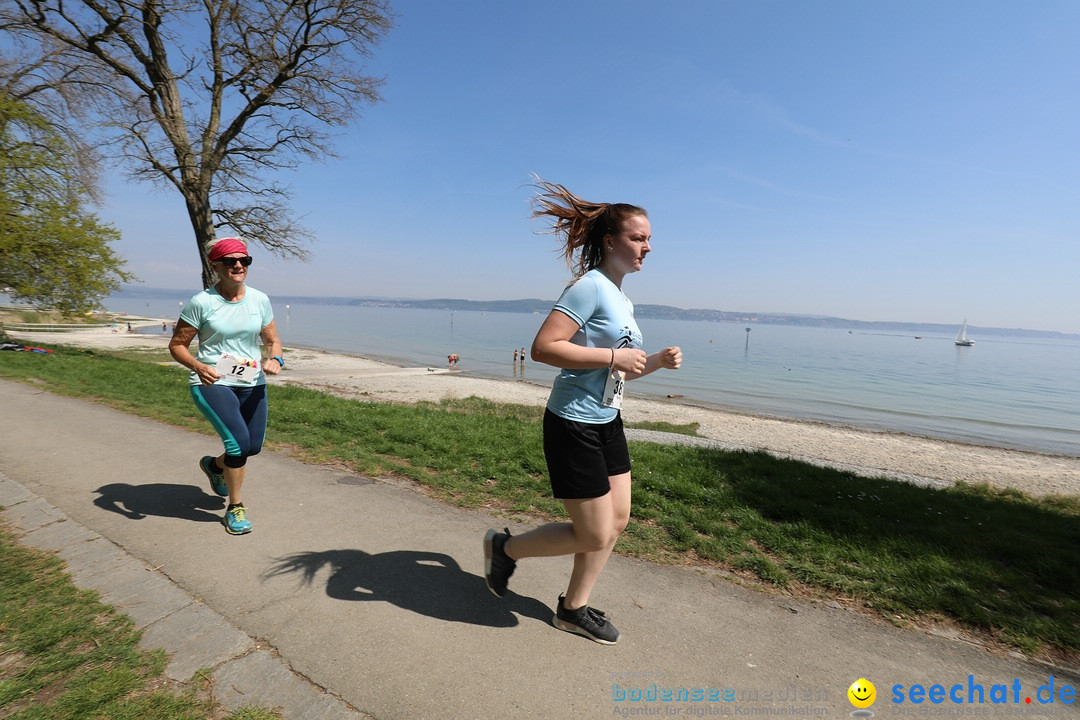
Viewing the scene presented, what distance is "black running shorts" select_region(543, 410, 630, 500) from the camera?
2.39 m

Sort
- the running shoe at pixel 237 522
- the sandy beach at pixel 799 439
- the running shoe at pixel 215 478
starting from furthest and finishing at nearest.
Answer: the sandy beach at pixel 799 439
the running shoe at pixel 215 478
the running shoe at pixel 237 522

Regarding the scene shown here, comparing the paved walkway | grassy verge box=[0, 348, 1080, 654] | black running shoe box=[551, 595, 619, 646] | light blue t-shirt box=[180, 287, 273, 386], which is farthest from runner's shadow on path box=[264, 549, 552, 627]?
light blue t-shirt box=[180, 287, 273, 386]

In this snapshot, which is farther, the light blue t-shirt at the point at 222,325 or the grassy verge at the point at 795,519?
the light blue t-shirt at the point at 222,325

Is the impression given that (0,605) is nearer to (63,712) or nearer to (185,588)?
(185,588)

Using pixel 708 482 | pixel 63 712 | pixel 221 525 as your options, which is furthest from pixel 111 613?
pixel 708 482

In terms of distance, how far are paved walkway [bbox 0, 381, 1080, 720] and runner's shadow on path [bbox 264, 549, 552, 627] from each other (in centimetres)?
Result: 1

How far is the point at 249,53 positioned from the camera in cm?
1526

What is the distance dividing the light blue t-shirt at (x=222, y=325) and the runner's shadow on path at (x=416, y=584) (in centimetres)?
136

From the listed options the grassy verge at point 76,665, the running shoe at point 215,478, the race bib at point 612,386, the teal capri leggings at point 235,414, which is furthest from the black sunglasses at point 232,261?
the race bib at point 612,386

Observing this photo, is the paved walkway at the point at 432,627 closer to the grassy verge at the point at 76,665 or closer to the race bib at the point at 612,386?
the grassy verge at the point at 76,665

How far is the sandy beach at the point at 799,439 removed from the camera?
11141 mm

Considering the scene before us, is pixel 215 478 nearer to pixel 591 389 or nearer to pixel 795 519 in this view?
pixel 591 389

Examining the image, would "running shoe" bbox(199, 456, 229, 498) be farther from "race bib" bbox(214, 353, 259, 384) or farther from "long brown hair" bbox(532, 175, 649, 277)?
"long brown hair" bbox(532, 175, 649, 277)

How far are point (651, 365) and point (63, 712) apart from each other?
8.61ft
